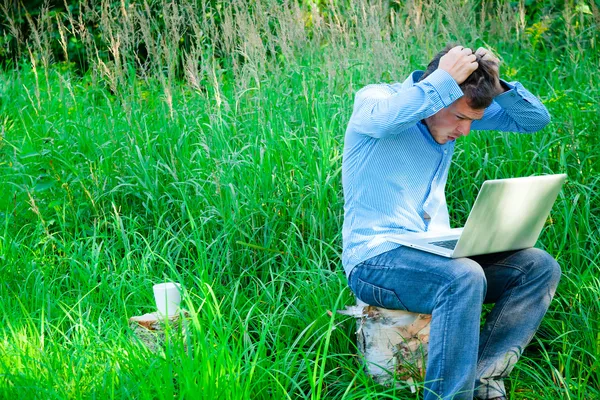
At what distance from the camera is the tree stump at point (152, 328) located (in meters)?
2.84

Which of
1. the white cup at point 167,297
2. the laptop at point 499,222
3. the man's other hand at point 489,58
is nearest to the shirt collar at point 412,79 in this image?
the man's other hand at point 489,58

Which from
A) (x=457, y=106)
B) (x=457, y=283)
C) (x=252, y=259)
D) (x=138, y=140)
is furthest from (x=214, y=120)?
(x=457, y=283)

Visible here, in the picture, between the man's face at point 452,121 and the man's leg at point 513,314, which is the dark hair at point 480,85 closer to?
the man's face at point 452,121

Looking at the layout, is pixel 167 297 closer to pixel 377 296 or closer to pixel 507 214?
pixel 377 296

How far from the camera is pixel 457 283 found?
101 inches

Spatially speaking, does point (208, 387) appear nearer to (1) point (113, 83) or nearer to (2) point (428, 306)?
(2) point (428, 306)

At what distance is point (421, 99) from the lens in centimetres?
265

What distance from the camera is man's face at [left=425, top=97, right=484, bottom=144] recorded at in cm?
279

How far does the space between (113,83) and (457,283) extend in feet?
7.78

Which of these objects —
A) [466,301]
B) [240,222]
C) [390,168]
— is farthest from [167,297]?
[466,301]

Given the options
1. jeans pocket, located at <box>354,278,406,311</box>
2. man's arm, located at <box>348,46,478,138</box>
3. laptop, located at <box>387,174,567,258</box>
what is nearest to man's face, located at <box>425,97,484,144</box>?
man's arm, located at <box>348,46,478,138</box>

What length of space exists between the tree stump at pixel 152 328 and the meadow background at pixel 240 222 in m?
0.06

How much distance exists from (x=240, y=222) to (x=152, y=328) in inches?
32.2

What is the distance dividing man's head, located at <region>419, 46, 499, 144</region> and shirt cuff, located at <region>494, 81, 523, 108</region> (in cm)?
21
